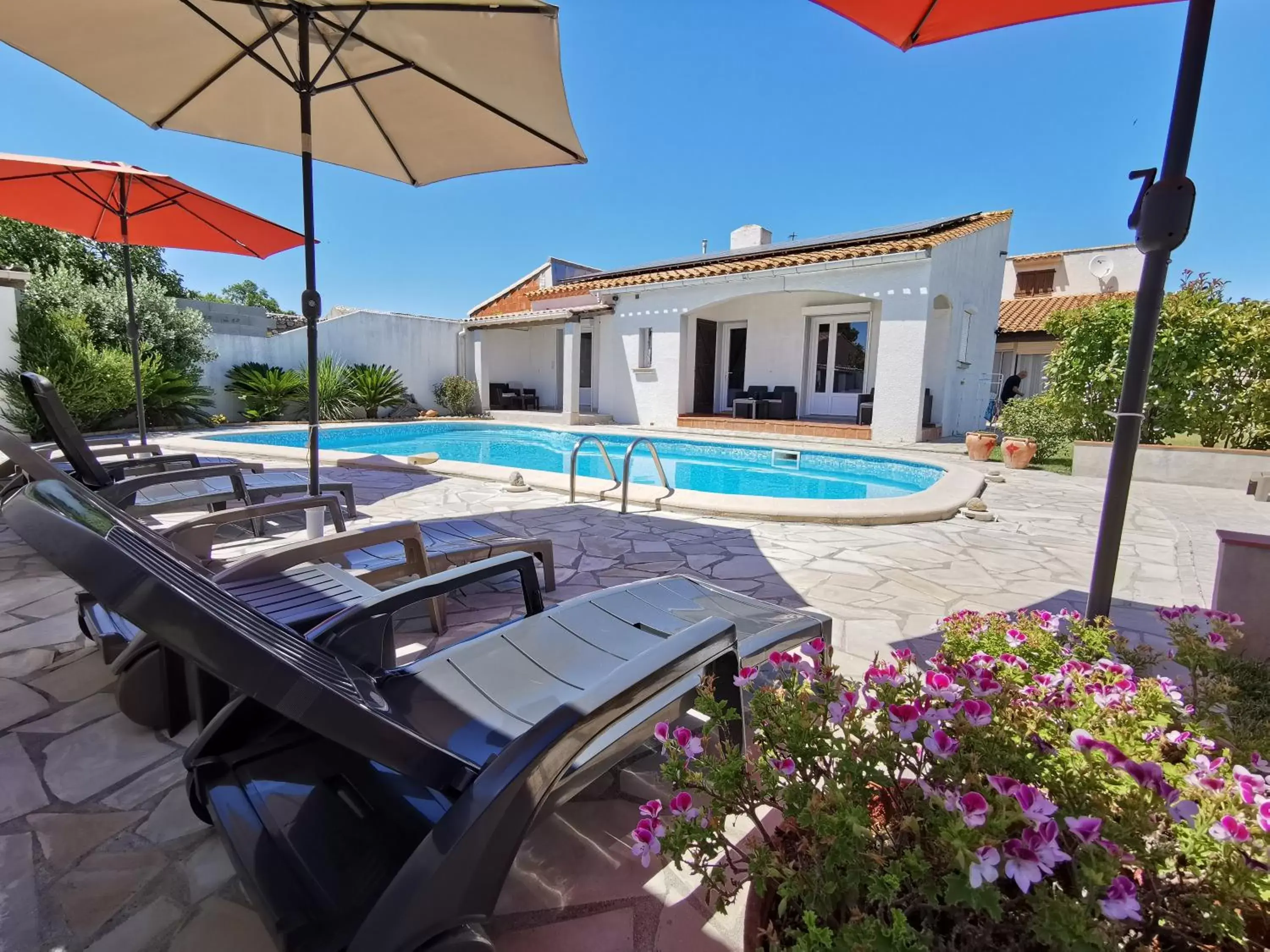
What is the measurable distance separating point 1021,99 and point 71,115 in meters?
25.1

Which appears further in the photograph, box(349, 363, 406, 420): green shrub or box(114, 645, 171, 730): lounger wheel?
box(349, 363, 406, 420): green shrub

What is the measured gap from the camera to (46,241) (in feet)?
62.8

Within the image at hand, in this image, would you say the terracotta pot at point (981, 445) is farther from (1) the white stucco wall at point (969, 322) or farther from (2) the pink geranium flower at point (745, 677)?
(2) the pink geranium flower at point (745, 677)

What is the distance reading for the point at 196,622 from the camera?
78 cm

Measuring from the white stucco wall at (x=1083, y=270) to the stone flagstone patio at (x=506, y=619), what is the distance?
19501 mm

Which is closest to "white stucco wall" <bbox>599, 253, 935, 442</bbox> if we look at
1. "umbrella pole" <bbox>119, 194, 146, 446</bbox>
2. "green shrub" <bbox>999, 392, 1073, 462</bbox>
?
"green shrub" <bbox>999, 392, 1073, 462</bbox>

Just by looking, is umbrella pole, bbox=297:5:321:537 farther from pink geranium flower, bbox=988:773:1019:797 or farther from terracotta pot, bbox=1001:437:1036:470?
terracotta pot, bbox=1001:437:1036:470

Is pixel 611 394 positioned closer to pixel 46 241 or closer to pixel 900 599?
pixel 900 599

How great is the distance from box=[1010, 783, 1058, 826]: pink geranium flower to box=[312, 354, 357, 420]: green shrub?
53.5 feet

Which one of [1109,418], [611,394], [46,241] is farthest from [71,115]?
[1109,418]

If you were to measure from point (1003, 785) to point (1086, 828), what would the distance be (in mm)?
94

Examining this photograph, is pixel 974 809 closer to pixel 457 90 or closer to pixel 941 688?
pixel 941 688

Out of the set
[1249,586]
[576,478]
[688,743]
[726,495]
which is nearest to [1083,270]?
[726,495]

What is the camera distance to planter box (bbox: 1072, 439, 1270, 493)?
26.4 feet
